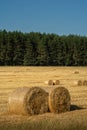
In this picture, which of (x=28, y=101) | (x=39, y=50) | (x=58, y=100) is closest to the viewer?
(x=28, y=101)

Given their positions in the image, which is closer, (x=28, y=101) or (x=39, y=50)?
(x=28, y=101)

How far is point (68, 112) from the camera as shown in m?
15.6

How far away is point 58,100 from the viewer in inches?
615

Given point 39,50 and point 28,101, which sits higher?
point 39,50

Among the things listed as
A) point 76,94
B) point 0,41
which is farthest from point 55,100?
point 0,41

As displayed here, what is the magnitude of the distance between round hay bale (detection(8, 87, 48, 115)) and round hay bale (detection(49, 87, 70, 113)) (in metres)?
0.22

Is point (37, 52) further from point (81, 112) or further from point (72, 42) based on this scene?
point (81, 112)

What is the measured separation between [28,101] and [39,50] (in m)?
62.0

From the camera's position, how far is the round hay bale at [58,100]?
15.5 meters

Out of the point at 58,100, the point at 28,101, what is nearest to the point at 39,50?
the point at 58,100

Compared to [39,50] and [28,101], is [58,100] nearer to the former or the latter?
[28,101]

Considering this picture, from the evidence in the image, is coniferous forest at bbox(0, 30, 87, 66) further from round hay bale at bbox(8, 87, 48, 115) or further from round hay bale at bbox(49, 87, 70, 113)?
round hay bale at bbox(8, 87, 48, 115)

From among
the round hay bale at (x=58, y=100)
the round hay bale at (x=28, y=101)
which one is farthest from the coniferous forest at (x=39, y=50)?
the round hay bale at (x=28, y=101)

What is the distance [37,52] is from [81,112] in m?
61.6
